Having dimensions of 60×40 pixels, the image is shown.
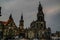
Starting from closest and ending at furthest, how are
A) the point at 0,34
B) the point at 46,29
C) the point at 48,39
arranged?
the point at 0,34, the point at 48,39, the point at 46,29

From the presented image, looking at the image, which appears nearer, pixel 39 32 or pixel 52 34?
pixel 39 32

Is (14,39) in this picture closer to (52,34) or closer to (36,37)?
(36,37)

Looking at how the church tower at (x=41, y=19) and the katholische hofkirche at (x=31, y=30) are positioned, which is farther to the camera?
the church tower at (x=41, y=19)

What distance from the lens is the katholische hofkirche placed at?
59.1 metres

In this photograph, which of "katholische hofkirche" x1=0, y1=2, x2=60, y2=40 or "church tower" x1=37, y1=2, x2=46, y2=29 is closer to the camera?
"katholische hofkirche" x1=0, y1=2, x2=60, y2=40

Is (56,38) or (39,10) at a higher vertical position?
(39,10)

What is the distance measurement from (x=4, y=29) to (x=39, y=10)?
18.4m

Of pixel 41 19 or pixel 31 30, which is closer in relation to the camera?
pixel 31 30

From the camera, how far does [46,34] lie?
63.9 meters

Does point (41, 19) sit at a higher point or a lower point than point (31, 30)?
higher

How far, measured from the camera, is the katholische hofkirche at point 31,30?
5914cm

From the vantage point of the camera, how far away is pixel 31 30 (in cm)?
6512

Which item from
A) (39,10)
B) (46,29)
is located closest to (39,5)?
(39,10)

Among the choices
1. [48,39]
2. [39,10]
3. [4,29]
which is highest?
[39,10]
